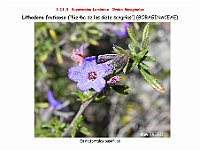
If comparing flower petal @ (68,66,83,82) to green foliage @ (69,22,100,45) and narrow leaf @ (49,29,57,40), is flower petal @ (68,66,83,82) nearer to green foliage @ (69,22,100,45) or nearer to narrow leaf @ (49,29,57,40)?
green foliage @ (69,22,100,45)

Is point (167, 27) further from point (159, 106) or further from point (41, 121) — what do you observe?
point (41, 121)

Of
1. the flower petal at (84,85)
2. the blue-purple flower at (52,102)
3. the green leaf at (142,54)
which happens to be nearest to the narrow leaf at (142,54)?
the green leaf at (142,54)

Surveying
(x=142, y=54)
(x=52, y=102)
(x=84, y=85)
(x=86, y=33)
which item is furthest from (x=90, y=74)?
(x=86, y=33)

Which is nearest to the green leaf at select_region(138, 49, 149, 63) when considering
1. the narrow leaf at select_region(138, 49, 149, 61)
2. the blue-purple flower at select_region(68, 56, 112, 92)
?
the narrow leaf at select_region(138, 49, 149, 61)

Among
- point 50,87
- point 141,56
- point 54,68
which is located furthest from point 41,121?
point 141,56

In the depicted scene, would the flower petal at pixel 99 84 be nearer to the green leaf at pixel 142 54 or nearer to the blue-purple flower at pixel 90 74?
the blue-purple flower at pixel 90 74

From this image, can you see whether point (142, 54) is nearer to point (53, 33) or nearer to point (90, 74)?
point (90, 74)
